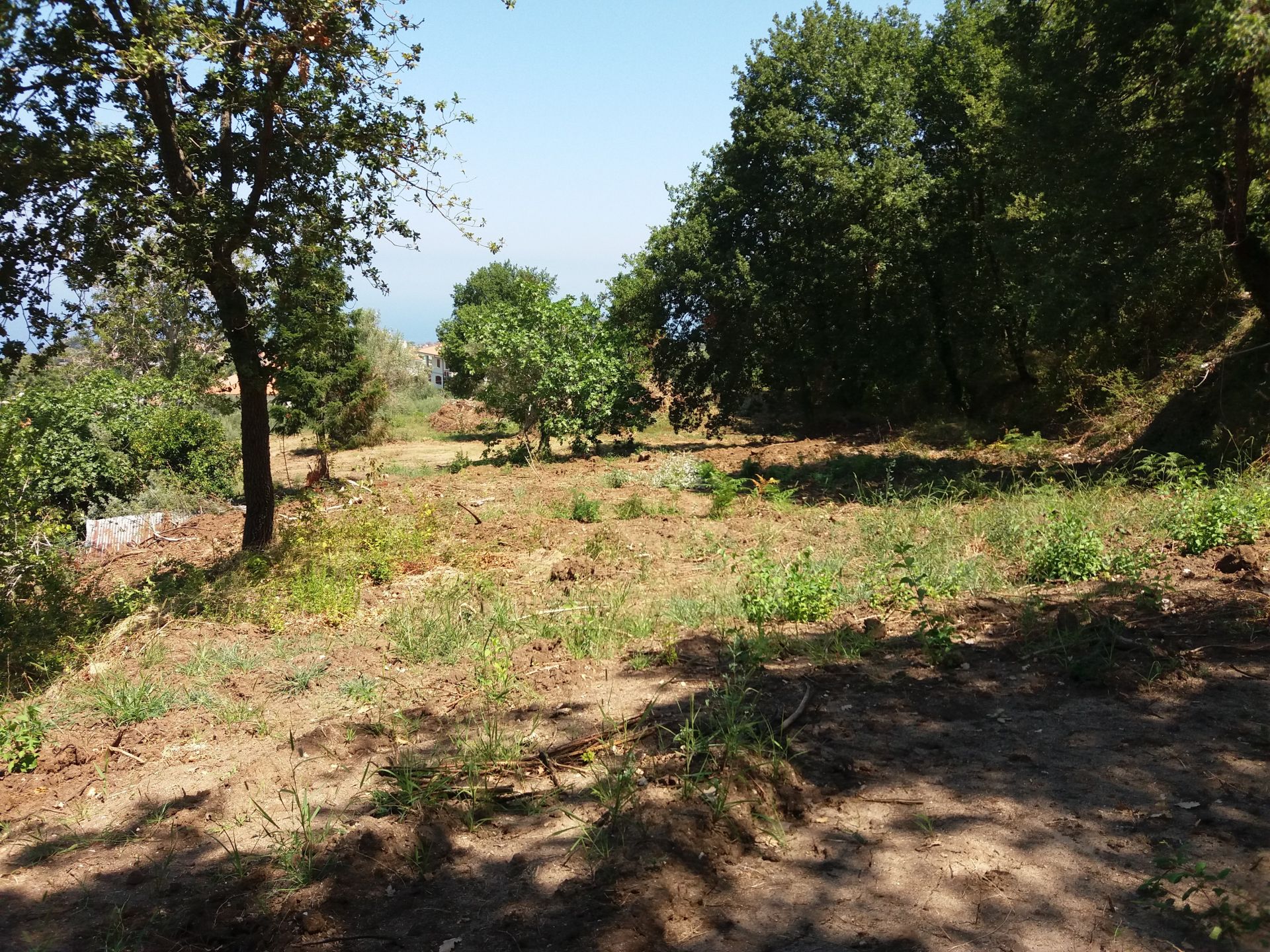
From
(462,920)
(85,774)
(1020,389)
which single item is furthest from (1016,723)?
(1020,389)

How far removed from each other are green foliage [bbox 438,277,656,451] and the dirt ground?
40.8 ft

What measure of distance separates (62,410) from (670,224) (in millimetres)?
12920

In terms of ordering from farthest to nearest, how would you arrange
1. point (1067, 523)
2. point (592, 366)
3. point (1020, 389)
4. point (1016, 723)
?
point (1020, 389) → point (592, 366) → point (1067, 523) → point (1016, 723)

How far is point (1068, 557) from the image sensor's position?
6.22 m

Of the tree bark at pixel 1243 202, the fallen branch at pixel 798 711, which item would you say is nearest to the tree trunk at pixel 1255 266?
the tree bark at pixel 1243 202

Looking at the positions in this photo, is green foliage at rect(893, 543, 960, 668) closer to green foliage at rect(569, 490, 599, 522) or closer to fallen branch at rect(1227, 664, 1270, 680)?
fallen branch at rect(1227, 664, 1270, 680)

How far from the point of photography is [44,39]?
21.9ft

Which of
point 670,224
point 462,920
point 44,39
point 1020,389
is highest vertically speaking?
point 670,224

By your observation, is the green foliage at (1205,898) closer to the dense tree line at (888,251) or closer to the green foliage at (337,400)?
the dense tree line at (888,251)

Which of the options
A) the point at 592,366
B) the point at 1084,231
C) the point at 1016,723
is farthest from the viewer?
the point at 592,366

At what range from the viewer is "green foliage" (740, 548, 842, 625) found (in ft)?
19.3

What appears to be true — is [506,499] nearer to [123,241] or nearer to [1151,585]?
[123,241]

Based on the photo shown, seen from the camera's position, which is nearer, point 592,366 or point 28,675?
point 28,675

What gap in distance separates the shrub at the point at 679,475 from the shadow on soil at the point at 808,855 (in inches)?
361
